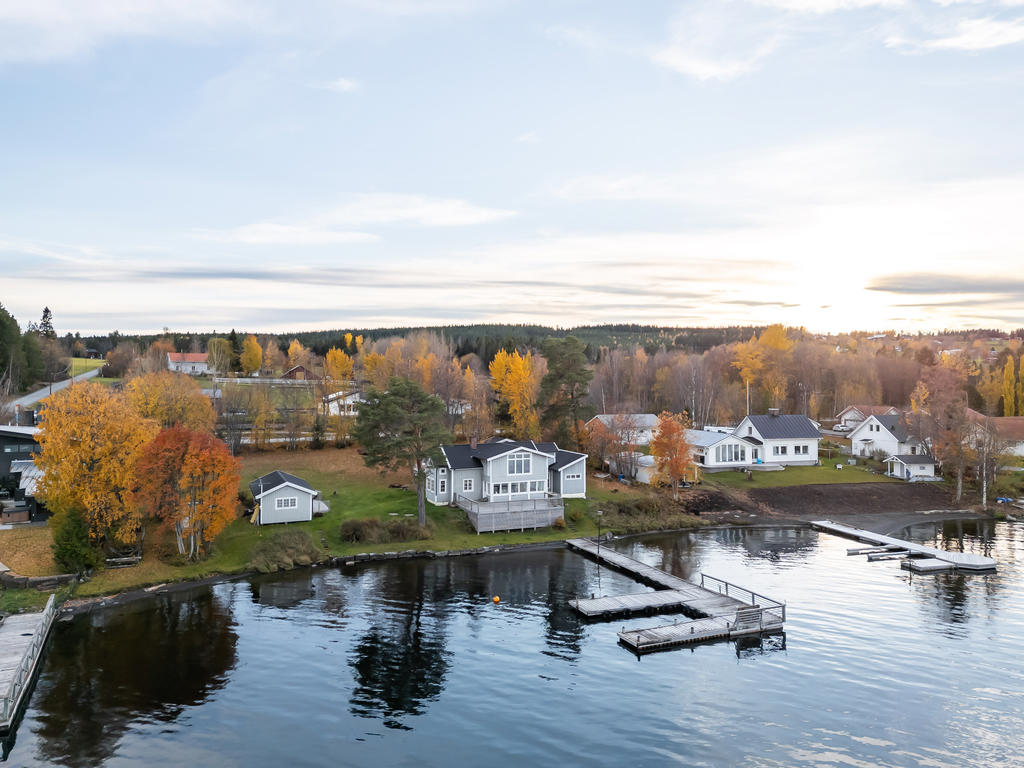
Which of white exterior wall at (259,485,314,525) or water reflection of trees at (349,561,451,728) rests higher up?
white exterior wall at (259,485,314,525)

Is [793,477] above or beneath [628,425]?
beneath

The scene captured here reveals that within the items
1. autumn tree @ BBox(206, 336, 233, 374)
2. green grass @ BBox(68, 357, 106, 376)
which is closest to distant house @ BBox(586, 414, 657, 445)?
autumn tree @ BBox(206, 336, 233, 374)

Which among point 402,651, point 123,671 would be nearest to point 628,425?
point 402,651

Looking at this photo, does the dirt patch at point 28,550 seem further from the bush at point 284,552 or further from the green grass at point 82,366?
the green grass at point 82,366

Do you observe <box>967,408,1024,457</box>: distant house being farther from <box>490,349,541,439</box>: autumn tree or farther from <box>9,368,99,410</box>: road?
<box>9,368,99,410</box>: road

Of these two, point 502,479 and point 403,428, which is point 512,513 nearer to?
point 502,479

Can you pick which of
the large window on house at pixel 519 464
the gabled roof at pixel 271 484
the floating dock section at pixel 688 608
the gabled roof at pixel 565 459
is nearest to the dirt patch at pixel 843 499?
the gabled roof at pixel 565 459
